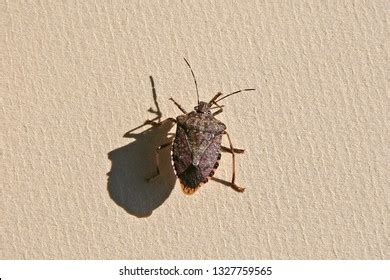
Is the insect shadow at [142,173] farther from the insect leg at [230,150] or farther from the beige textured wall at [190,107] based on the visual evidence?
the insect leg at [230,150]

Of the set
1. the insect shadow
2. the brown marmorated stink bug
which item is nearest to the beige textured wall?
the insect shadow

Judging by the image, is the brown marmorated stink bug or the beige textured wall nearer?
the brown marmorated stink bug

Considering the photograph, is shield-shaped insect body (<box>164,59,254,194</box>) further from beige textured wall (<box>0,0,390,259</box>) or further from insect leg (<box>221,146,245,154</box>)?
beige textured wall (<box>0,0,390,259</box>)

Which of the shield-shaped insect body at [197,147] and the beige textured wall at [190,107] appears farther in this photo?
the beige textured wall at [190,107]

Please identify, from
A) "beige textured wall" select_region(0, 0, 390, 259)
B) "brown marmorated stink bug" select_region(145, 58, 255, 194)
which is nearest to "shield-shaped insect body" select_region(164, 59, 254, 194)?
"brown marmorated stink bug" select_region(145, 58, 255, 194)

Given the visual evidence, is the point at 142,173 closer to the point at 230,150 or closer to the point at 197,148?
the point at 197,148

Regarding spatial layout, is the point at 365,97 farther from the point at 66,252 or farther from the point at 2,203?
the point at 2,203

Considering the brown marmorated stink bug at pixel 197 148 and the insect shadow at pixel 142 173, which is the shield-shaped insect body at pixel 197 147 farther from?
the insect shadow at pixel 142 173

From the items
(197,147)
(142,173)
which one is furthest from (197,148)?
(142,173)

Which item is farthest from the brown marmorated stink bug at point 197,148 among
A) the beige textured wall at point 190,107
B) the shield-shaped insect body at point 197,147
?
the beige textured wall at point 190,107
